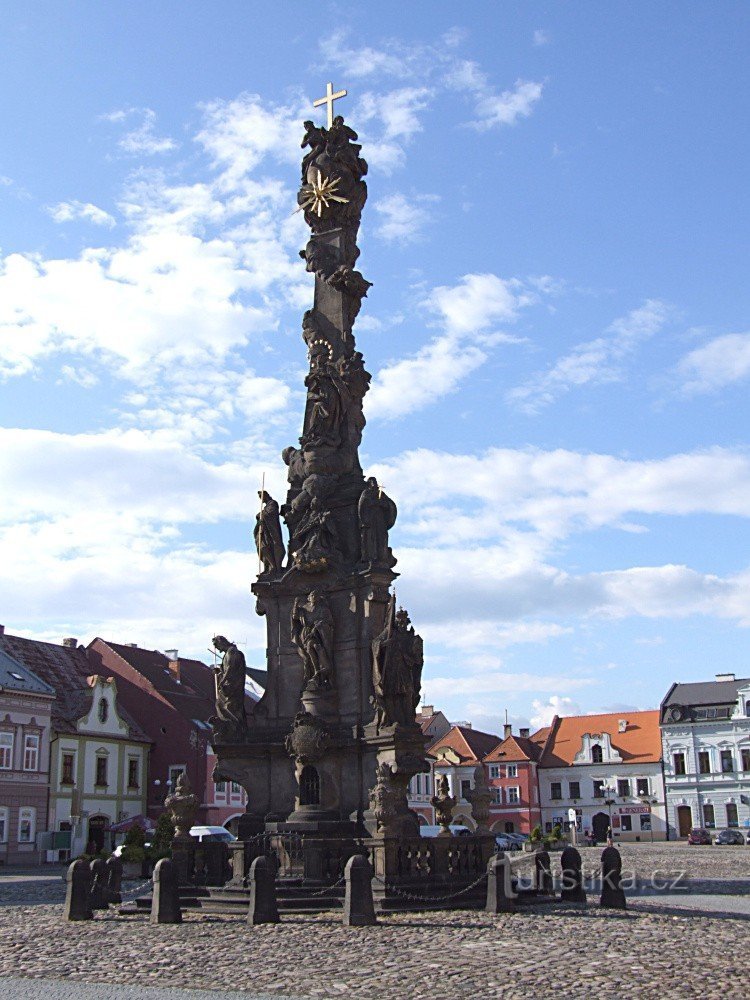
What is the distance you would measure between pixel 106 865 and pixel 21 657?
34.6 m

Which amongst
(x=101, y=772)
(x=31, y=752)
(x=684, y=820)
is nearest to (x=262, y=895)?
(x=31, y=752)

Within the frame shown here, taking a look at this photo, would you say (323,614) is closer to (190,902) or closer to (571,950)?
(190,902)

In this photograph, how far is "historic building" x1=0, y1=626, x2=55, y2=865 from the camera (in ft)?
151

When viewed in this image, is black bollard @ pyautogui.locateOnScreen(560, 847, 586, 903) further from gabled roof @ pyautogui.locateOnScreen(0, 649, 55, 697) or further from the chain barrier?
gabled roof @ pyautogui.locateOnScreen(0, 649, 55, 697)

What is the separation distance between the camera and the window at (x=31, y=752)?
47.6m

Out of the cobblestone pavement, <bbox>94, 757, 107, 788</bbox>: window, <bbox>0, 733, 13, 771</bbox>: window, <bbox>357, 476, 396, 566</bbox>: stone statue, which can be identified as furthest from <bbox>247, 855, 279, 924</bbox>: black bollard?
<bbox>94, 757, 107, 788</bbox>: window

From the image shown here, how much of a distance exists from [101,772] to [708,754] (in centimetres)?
3743

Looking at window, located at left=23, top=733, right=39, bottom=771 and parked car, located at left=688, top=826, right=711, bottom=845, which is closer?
window, located at left=23, top=733, right=39, bottom=771

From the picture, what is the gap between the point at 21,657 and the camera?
176 ft

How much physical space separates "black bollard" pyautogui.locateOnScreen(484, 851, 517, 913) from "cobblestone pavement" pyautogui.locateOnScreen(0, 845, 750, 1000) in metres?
0.34

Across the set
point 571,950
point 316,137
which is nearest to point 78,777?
point 316,137

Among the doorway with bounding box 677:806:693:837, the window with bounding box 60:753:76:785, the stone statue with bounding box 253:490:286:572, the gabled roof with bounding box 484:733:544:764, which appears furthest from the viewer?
the gabled roof with bounding box 484:733:544:764

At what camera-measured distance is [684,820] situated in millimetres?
70000

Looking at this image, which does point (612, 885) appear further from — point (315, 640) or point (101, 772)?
point (101, 772)
